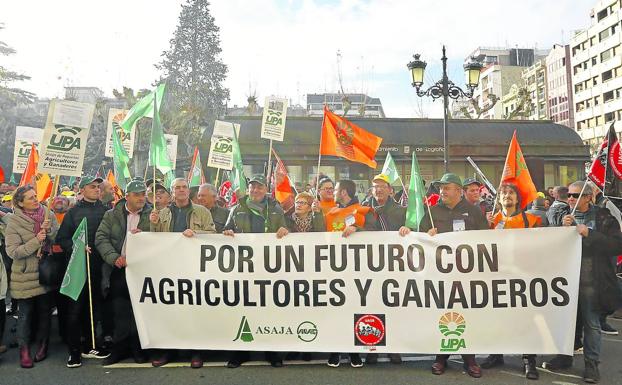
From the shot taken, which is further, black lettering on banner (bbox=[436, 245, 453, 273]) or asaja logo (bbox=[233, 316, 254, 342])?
asaja logo (bbox=[233, 316, 254, 342])

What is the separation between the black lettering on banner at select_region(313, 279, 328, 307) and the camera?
4461 mm

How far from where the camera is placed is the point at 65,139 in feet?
15.8

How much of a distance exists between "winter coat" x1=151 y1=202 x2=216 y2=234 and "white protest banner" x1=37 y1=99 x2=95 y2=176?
102 cm

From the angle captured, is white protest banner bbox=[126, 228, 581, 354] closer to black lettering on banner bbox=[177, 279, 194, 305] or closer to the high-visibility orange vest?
black lettering on banner bbox=[177, 279, 194, 305]

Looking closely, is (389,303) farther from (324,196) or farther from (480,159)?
(480,159)

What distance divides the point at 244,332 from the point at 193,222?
4.20ft

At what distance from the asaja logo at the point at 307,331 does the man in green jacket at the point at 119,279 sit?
1.71 m

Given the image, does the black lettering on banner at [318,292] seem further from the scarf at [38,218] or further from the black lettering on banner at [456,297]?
the scarf at [38,218]

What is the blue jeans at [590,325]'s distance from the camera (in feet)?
13.5

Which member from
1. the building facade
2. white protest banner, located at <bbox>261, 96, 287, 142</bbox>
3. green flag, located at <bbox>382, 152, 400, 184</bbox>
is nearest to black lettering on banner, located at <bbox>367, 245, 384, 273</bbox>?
green flag, located at <bbox>382, 152, 400, 184</bbox>

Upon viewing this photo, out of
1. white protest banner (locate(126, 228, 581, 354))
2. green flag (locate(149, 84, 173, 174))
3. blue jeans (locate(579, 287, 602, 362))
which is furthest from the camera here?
green flag (locate(149, 84, 173, 174))

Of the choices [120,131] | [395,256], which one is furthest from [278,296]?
[120,131]

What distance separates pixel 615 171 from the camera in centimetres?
431

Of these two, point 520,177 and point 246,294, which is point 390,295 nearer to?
point 246,294
